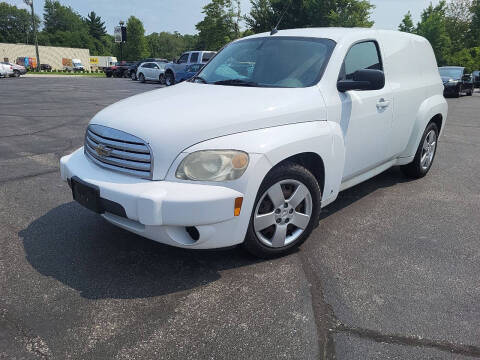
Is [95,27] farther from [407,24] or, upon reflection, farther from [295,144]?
[295,144]

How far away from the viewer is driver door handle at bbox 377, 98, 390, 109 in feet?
12.7

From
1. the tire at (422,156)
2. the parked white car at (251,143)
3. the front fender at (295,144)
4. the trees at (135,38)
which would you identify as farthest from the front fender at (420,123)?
the trees at (135,38)

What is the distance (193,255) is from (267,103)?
4.33 feet

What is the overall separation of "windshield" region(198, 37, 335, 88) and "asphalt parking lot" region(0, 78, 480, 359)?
1.40m

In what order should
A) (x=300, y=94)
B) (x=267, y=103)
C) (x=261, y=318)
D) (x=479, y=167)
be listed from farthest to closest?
(x=479, y=167)
(x=300, y=94)
(x=267, y=103)
(x=261, y=318)

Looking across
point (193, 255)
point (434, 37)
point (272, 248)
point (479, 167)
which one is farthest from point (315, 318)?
point (434, 37)

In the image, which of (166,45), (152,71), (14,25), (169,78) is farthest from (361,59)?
(166,45)

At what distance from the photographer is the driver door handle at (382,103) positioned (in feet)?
12.7

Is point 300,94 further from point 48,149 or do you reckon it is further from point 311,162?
point 48,149

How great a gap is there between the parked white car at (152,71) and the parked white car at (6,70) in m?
14.2

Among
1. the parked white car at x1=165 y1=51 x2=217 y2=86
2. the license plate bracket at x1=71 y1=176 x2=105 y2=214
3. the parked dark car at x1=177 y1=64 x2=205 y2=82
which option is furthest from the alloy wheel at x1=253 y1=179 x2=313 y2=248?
the parked white car at x1=165 y1=51 x2=217 y2=86

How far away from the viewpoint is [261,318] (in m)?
2.41

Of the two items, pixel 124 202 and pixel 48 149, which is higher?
pixel 124 202

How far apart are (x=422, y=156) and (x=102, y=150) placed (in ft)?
13.5
